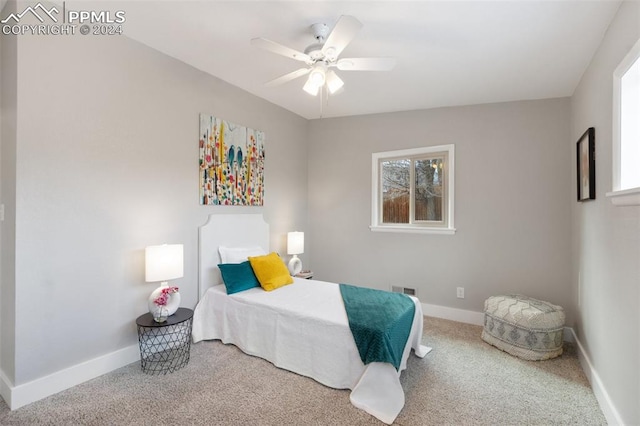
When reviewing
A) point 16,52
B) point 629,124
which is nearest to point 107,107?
point 16,52

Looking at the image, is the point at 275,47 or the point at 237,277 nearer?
the point at 275,47

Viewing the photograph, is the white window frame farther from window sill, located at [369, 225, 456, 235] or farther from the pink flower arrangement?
the pink flower arrangement

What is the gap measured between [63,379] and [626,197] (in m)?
3.74

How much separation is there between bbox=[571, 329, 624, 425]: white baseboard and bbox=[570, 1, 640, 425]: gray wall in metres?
0.04

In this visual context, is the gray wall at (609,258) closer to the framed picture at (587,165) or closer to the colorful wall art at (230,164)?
the framed picture at (587,165)

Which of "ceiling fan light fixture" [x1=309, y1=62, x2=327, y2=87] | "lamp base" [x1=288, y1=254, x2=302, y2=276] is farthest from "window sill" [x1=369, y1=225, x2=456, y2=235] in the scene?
"ceiling fan light fixture" [x1=309, y1=62, x2=327, y2=87]

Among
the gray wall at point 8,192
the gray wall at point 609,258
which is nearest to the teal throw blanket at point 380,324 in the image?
the gray wall at point 609,258

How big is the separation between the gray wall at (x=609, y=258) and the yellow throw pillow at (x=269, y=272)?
255 centimetres

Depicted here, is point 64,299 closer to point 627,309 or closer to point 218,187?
point 218,187

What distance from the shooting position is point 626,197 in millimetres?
1616

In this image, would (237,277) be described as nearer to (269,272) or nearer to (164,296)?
(269,272)

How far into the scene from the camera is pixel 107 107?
2398mm

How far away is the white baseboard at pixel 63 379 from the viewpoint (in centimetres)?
200

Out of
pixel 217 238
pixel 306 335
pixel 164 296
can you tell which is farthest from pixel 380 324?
pixel 217 238
